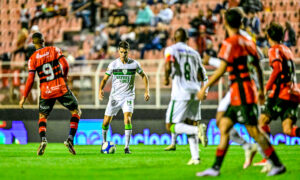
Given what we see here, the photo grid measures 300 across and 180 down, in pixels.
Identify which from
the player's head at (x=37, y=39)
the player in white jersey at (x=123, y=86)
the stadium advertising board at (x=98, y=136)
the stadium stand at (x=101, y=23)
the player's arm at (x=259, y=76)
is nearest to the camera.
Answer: the player's arm at (x=259, y=76)

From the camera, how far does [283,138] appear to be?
14648mm

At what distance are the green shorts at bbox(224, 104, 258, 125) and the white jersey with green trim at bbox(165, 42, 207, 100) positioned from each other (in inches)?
72.2

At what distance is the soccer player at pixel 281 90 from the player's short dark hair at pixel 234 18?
1.46 metres

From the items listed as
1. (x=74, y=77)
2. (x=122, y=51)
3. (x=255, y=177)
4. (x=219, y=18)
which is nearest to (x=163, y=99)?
(x=74, y=77)

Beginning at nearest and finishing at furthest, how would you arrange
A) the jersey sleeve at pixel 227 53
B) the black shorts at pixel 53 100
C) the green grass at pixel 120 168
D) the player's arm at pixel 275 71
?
the jersey sleeve at pixel 227 53, the green grass at pixel 120 168, the player's arm at pixel 275 71, the black shorts at pixel 53 100

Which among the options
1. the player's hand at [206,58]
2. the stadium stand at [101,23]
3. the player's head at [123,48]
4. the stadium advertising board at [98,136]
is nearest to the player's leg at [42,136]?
the player's head at [123,48]

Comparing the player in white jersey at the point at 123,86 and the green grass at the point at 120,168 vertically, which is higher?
the player in white jersey at the point at 123,86

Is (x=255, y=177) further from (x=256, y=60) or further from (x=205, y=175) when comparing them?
(x=256, y=60)

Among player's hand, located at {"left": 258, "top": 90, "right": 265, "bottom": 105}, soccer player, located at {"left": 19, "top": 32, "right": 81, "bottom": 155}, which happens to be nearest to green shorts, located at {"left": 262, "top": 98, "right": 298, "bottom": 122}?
player's hand, located at {"left": 258, "top": 90, "right": 265, "bottom": 105}

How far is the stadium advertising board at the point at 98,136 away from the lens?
48.2ft

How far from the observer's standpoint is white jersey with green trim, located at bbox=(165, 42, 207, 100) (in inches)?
333

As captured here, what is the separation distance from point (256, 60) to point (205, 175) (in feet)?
4.70

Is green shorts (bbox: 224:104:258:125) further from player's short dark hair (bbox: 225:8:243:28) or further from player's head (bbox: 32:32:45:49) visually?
player's head (bbox: 32:32:45:49)

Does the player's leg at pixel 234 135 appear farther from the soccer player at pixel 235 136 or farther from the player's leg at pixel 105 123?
the player's leg at pixel 105 123
